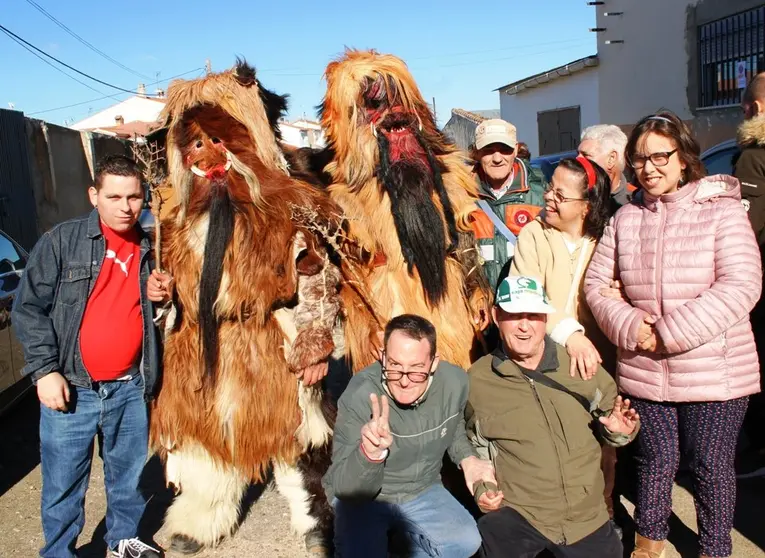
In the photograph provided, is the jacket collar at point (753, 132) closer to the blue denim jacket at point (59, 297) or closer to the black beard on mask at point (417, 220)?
the black beard on mask at point (417, 220)

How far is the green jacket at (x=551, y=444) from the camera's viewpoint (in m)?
2.46

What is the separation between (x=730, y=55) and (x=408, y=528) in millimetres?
11530

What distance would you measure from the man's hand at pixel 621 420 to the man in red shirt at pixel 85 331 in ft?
5.81

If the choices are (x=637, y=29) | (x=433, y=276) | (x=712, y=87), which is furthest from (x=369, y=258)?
(x=637, y=29)

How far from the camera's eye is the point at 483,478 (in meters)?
2.47

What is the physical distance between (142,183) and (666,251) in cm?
210

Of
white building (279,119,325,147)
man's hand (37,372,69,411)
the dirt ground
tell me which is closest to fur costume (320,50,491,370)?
white building (279,119,325,147)

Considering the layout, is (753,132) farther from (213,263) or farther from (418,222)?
(213,263)

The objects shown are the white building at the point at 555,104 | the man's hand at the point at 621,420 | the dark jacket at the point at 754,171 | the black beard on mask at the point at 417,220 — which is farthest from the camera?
the white building at the point at 555,104

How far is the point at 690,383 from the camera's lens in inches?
101

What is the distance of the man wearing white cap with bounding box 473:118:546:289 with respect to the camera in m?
3.25

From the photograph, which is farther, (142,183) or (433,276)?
(433,276)

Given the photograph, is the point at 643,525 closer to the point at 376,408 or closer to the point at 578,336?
the point at 578,336

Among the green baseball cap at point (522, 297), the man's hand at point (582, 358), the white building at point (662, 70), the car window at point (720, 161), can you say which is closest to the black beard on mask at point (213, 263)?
the green baseball cap at point (522, 297)
